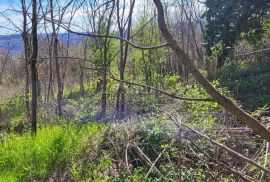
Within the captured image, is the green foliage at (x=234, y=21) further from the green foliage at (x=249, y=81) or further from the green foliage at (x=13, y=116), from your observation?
the green foliage at (x=13, y=116)

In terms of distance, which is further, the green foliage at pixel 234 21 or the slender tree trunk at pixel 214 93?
the green foliage at pixel 234 21

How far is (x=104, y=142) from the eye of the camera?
14.4ft

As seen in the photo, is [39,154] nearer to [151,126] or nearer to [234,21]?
[151,126]

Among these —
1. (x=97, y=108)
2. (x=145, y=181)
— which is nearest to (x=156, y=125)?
(x=145, y=181)

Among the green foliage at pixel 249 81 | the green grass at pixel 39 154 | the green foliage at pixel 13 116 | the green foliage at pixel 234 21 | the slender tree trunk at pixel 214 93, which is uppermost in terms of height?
the green foliage at pixel 234 21

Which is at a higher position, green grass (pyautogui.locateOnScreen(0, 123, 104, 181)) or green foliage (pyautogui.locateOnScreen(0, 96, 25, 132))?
green grass (pyautogui.locateOnScreen(0, 123, 104, 181))

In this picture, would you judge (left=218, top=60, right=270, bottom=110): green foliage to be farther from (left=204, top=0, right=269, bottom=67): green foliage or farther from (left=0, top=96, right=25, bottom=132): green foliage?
(left=0, top=96, right=25, bottom=132): green foliage

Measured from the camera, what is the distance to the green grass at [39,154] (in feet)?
12.6

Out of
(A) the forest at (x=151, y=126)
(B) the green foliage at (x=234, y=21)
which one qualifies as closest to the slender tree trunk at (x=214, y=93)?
(A) the forest at (x=151, y=126)

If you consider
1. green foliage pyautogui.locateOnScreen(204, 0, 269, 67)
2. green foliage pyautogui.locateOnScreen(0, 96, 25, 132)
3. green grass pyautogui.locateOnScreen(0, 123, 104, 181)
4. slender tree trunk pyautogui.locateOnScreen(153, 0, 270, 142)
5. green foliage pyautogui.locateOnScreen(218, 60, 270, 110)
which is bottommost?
green foliage pyautogui.locateOnScreen(0, 96, 25, 132)

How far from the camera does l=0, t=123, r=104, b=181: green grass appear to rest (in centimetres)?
384

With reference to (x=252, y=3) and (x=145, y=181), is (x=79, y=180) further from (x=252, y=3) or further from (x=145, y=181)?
(x=252, y=3)

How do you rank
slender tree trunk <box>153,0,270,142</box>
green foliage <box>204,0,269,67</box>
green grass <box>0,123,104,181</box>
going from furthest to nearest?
1. green foliage <box>204,0,269,67</box>
2. green grass <box>0,123,104,181</box>
3. slender tree trunk <box>153,0,270,142</box>

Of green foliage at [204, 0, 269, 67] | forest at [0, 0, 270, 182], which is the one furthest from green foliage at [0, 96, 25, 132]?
green foliage at [204, 0, 269, 67]
